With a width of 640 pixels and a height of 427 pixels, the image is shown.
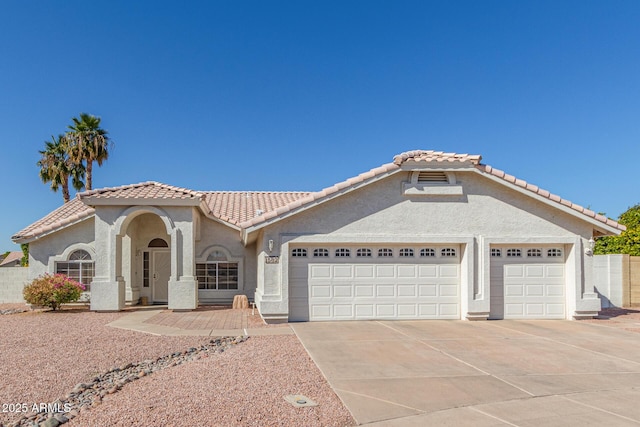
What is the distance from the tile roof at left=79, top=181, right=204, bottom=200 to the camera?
678 inches

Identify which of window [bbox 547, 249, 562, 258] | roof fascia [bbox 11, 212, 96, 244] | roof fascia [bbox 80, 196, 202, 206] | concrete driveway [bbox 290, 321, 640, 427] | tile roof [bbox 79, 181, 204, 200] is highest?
tile roof [bbox 79, 181, 204, 200]

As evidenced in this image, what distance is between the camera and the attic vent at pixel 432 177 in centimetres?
1488

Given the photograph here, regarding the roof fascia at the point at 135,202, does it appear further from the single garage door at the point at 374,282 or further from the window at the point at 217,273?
the single garage door at the point at 374,282

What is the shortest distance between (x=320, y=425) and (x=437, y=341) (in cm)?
609

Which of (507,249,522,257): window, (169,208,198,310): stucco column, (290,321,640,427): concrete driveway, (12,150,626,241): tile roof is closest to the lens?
(290,321,640,427): concrete driveway

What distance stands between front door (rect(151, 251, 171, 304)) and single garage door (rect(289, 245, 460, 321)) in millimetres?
8485

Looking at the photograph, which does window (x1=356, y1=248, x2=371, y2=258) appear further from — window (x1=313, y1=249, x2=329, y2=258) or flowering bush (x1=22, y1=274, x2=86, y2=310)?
flowering bush (x1=22, y1=274, x2=86, y2=310)

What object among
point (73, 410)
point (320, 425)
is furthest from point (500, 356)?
point (73, 410)

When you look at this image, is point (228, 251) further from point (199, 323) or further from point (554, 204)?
point (554, 204)

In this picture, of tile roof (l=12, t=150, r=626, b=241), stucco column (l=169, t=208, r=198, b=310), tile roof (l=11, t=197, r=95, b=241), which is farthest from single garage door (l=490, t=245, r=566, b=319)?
tile roof (l=11, t=197, r=95, b=241)

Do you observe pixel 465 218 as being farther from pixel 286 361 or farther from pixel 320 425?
pixel 320 425

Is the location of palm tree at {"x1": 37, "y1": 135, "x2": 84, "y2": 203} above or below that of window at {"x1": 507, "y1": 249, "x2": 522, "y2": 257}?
above

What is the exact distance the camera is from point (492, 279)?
14.9 meters

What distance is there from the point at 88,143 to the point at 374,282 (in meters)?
23.9
